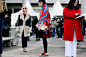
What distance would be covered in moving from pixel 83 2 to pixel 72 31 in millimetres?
30885

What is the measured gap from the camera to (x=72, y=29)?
194 inches

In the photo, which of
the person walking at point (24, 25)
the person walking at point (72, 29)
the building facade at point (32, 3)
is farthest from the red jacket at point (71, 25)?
the building facade at point (32, 3)

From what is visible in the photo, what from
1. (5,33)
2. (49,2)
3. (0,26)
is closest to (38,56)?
(0,26)

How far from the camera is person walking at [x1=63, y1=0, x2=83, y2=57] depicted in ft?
16.0

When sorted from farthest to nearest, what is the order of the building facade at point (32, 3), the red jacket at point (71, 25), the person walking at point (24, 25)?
the building facade at point (32, 3)
the person walking at point (24, 25)
the red jacket at point (71, 25)

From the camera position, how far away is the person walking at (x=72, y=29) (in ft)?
16.0

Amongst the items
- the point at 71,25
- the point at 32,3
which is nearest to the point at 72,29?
the point at 71,25

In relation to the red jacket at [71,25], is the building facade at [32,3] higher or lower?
higher

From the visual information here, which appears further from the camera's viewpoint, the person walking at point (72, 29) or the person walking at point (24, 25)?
the person walking at point (24, 25)

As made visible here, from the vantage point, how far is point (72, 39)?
193 inches

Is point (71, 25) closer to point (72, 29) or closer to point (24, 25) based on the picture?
point (72, 29)

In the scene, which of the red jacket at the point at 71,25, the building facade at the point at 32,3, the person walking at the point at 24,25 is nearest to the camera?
the red jacket at the point at 71,25

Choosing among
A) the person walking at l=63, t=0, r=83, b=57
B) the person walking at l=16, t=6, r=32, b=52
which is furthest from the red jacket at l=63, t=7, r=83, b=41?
the person walking at l=16, t=6, r=32, b=52

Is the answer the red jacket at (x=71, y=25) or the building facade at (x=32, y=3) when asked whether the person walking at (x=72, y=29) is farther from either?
the building facade at (x=32, y=3)
